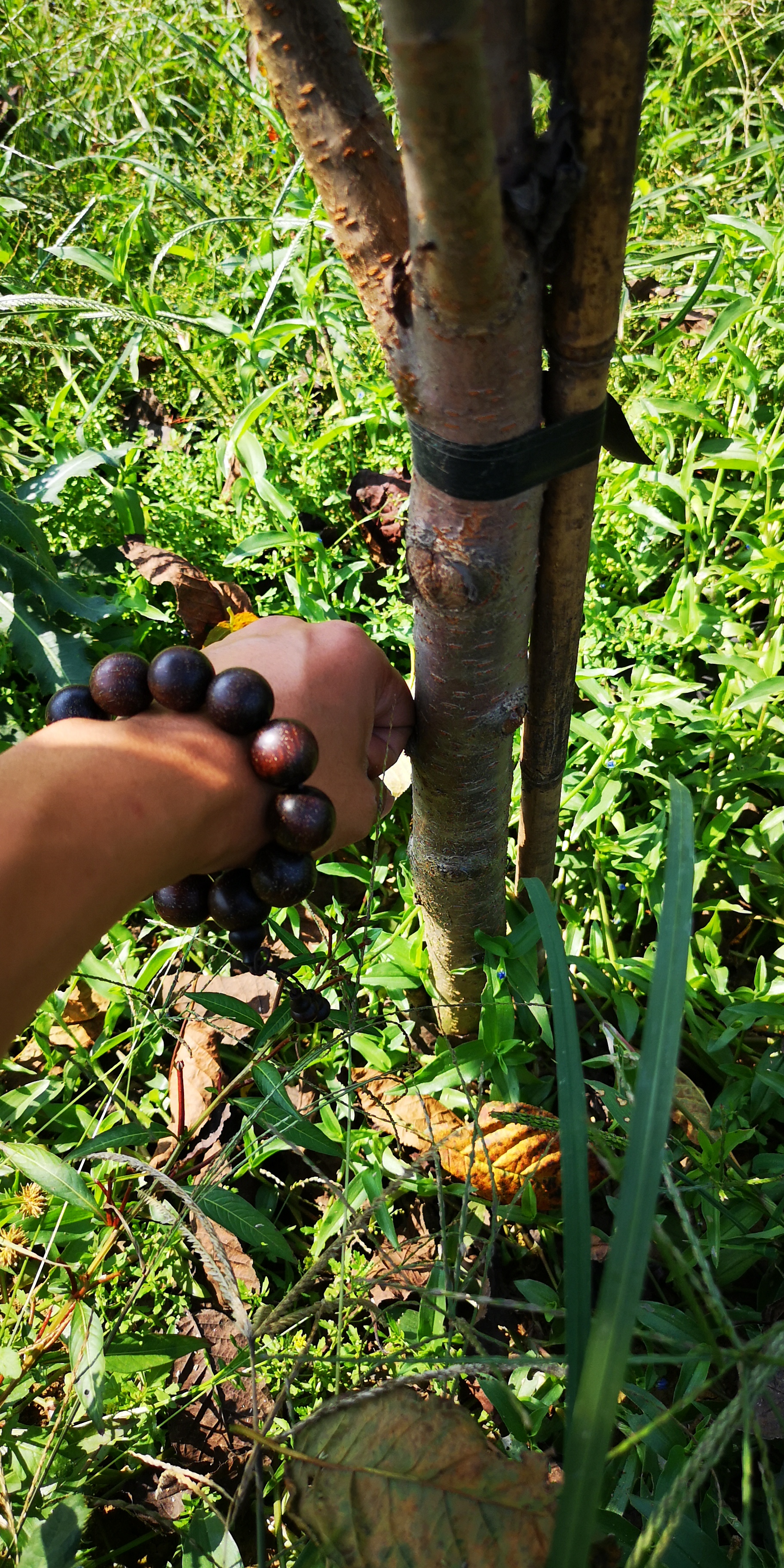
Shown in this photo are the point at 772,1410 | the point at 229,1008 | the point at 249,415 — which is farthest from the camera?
the point at 249,415

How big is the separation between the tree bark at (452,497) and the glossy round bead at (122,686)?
0.36 m

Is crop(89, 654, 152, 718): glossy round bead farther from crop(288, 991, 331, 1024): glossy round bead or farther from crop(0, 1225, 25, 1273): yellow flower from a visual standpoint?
crop(0, 1225, 25, 1273): yellow flower

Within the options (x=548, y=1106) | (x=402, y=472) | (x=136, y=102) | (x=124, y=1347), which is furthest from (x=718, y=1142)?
(x=136, y=102)

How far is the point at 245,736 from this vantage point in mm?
1134

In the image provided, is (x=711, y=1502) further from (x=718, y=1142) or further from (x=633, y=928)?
(x=633, y=928)

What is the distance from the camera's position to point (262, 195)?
309cm

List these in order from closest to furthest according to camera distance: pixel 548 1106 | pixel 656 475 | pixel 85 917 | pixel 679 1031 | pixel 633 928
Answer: pixel 679 1031 < pixel 85 917 < pixel 548 1106 < pixel 633 928 < pixel 656 475

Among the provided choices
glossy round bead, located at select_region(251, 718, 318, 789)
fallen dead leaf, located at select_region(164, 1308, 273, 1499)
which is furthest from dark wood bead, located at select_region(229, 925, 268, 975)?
fallen dead leaf, located at select_region(164, 1308, 273, 1499)

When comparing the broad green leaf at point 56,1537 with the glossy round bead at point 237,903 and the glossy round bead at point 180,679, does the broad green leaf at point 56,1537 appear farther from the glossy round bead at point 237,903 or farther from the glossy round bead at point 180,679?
the glossy round bead at point 180,679

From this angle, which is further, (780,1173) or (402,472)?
(402,472)

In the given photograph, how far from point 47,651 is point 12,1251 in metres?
1.26

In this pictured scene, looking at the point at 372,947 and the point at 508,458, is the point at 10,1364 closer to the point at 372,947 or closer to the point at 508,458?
the point at 372,947

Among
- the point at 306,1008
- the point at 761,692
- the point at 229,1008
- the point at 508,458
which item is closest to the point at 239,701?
the point at 508,458

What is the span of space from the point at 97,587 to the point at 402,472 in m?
0.84
